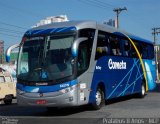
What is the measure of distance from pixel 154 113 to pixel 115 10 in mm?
44535

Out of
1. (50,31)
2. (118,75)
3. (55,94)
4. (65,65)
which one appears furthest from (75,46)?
(118,75)

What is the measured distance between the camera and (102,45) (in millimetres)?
17109

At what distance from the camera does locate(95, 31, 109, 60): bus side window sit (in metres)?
16.6

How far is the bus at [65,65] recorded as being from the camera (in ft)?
47.8

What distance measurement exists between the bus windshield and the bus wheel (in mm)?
2304

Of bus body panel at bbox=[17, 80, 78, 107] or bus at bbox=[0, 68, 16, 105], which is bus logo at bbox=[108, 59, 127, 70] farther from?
bus at bbox=[0, 68, 16, 105]

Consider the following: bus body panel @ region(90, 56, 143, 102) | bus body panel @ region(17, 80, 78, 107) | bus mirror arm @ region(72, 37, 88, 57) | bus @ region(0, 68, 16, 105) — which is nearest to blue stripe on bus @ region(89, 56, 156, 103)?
bus body panel @ region(90, 56, 143, 102)

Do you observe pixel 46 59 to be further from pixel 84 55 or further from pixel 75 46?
pixel 84 55

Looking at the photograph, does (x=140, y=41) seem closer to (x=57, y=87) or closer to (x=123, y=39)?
(x=123, y=39)

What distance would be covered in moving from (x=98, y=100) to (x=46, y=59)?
10.0 ft

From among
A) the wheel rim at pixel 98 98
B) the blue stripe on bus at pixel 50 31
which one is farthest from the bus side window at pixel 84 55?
the wheel rim at pixel 98 98

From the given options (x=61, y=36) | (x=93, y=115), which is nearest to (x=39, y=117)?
(x=93, y=115)

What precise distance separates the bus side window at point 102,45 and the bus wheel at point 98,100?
142 cm

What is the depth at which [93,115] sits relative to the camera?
14773mm
